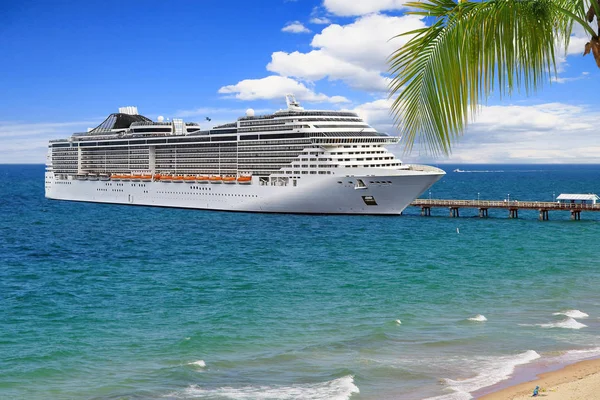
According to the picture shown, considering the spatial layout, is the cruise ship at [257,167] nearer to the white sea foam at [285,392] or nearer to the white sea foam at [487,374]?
the white sea foam at [487,374]

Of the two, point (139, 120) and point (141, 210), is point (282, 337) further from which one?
point (139, 120)

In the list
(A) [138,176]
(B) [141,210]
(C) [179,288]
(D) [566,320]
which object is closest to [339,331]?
(D) [566,320]

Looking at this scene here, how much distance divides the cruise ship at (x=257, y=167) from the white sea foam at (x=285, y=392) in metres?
48.4

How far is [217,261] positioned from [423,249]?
49.7 feet

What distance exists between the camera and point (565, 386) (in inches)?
620

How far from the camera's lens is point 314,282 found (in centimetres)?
3272

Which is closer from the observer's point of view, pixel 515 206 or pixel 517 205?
pixel 515 206

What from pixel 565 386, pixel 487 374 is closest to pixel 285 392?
pixel 487 374

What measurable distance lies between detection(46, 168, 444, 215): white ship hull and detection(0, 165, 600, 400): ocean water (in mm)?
13584

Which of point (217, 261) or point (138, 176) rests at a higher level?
point (138, 176)

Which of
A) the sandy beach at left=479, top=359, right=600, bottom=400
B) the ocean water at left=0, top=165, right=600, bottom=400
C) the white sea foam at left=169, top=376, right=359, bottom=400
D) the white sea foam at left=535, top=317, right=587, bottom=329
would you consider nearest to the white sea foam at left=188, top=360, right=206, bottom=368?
the ocean water at left=0, top=165, right=600, bottom=400

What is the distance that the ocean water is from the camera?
59.3 ft

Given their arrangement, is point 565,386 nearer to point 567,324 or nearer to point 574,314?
point 567,324

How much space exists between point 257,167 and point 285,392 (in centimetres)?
5814
